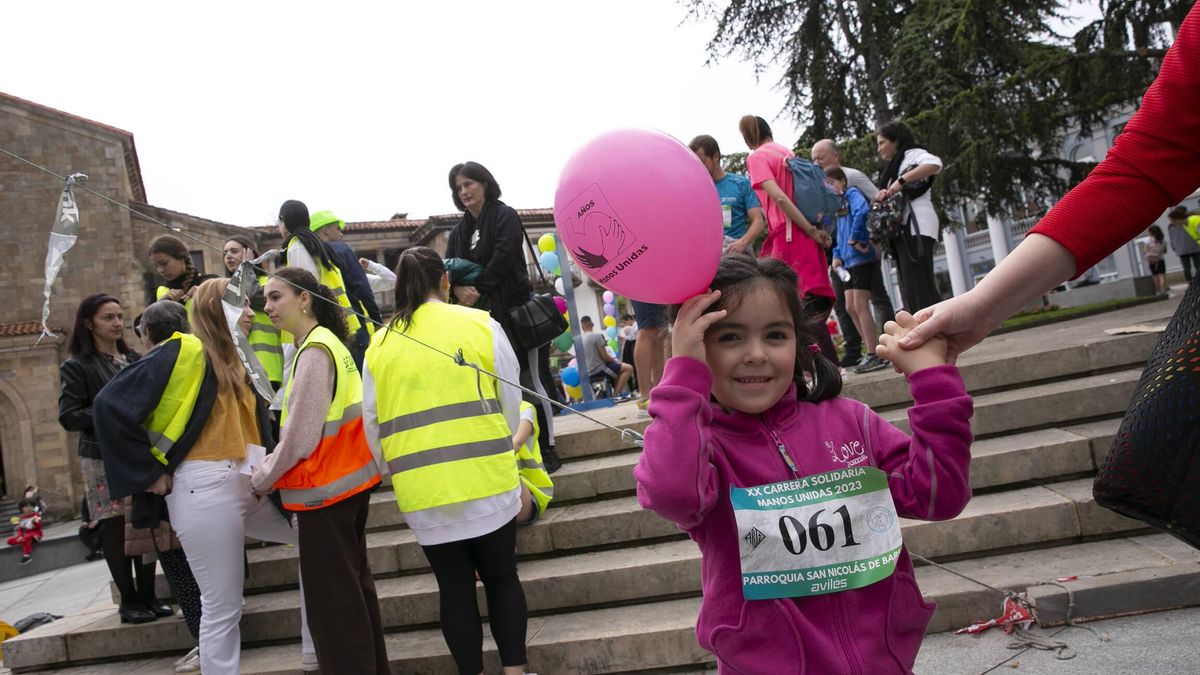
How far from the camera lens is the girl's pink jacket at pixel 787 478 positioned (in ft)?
5.45

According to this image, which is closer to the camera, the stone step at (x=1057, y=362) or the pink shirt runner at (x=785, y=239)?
the stone step at (x=1057, y=362)

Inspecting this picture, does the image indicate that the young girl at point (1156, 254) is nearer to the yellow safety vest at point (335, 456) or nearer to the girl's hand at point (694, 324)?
the yellow safety vest at point (335, 456)

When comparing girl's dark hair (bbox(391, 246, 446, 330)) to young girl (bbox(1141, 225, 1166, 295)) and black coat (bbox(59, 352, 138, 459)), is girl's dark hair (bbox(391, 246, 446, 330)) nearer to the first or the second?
black coat (bbox(59, 352, 138, 459))

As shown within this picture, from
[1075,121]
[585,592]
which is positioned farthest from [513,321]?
[1075,121]

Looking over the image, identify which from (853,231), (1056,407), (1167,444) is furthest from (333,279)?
(1167,444)

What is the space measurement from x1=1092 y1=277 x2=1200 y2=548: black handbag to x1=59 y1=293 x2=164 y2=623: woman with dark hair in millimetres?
5304

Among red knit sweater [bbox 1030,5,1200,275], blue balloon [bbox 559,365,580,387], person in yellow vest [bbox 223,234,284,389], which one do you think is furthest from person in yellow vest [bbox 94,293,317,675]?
blue balloon [bbox 559,365,580,387]

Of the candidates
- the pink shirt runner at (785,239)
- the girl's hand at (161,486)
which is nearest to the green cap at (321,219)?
the girl's hand at (161,486)

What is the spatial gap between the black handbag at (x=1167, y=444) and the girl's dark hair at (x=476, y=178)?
4385 millimetres

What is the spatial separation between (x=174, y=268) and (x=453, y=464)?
2.94 m

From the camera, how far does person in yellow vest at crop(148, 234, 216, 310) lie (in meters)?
5.09

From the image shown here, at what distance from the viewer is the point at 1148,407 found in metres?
1.19

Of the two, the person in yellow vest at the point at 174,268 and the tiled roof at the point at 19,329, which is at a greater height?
the tiled roof at the point at 19,329

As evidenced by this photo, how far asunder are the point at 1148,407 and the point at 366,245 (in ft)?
126
